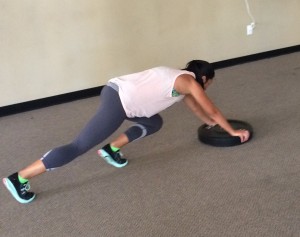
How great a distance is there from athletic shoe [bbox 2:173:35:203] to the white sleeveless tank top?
0.67 m

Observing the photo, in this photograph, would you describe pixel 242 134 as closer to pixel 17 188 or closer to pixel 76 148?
pixel 76 148

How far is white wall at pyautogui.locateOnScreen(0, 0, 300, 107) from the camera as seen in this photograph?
11.1 feet

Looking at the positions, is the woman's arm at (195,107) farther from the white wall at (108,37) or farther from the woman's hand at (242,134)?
the white wall at (108,37)

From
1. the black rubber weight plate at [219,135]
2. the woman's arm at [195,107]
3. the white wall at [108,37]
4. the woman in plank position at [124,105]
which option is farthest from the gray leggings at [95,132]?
the white wall at [108,37]

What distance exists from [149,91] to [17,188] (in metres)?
0.86

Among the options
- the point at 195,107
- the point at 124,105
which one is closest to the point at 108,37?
the point at 195,107

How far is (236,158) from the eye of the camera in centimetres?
213

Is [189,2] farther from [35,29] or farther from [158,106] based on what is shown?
[158,106]

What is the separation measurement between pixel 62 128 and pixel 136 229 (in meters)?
1.57

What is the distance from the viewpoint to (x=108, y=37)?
3.64 meters

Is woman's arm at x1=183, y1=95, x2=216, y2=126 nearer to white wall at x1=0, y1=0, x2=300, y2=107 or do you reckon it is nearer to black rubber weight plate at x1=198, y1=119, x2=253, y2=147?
black rubber weight plate at x1=198, y1=119, x2=253, y2=147

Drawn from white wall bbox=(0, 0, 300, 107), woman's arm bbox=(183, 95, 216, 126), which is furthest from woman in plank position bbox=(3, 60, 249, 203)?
white wall bbox=(0, 0, 300, 107)

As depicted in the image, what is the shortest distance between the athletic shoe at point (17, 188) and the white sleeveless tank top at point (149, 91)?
67 centimetres

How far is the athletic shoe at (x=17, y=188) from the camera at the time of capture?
193cm
